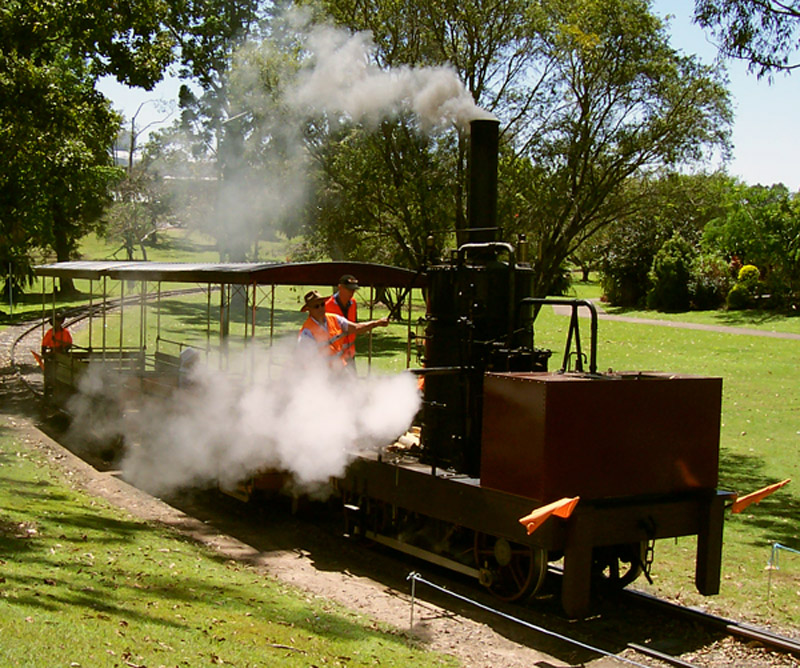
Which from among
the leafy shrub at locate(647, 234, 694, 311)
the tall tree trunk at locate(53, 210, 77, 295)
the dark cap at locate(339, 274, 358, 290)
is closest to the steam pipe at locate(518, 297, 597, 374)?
the dark cap at locate(339, 274, 358, 290)

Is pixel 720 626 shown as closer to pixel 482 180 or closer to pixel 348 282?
pixel 482 180

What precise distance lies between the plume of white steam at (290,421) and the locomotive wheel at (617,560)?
2.42 meters

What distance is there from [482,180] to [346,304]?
8.53 feet

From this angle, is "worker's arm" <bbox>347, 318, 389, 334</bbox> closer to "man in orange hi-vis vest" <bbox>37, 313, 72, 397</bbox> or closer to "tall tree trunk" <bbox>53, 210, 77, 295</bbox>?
"man in orange hi-vis vest" <bbox>37, 313, 72, 397</bbox>

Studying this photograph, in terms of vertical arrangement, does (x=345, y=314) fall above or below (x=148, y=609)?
above

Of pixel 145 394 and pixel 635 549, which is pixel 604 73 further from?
pixel 635 549

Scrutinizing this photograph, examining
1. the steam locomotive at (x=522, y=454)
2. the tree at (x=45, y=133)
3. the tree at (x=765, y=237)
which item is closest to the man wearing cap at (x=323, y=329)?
the steam locomotive at (x=522, y=454)

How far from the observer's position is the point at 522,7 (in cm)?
2142

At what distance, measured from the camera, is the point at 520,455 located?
6.91 metres

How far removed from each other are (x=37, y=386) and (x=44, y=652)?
55.3 feet

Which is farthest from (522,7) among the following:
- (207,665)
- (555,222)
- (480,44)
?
(207,665)

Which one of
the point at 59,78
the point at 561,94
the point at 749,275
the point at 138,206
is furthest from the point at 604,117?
the point at 138,206

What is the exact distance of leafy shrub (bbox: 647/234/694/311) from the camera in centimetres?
4094

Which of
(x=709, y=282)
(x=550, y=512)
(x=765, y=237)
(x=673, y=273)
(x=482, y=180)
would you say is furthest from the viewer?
(x=673, y=273)
